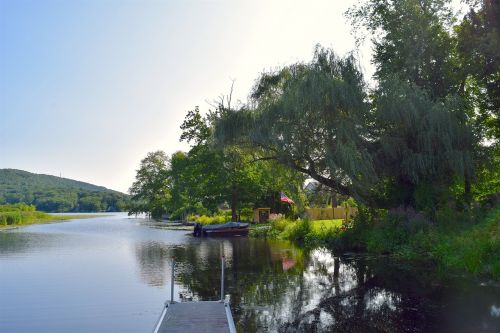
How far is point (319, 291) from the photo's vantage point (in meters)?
13.6

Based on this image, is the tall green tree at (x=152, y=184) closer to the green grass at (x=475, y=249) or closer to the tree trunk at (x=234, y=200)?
the tree trunk at (x=234, y=200)

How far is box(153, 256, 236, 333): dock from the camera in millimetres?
8422

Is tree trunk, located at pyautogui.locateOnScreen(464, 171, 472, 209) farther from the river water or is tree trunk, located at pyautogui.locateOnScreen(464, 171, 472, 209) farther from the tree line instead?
the river water

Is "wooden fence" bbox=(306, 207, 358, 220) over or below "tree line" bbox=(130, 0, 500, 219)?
below

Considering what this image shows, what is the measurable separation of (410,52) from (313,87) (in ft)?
22.6

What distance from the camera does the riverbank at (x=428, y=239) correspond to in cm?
1461

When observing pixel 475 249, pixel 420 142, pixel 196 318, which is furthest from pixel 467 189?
pixel 196 318

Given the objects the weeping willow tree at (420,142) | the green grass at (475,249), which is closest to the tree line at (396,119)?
the weeping willow tree at (420,142)

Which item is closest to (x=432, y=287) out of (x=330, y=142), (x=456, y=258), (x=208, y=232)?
(x=456, y=258)

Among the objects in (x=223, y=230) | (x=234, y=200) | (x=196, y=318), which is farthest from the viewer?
(x=234, y=200)

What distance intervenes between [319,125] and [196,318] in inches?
578

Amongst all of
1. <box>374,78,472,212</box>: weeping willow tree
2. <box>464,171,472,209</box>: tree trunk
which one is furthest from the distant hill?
<box>464,171,472,209</box>: tree trunk

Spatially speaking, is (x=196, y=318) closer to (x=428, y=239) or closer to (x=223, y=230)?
(x=428, y=239)

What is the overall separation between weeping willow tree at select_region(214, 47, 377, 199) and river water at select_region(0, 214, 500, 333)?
14.5 ft
